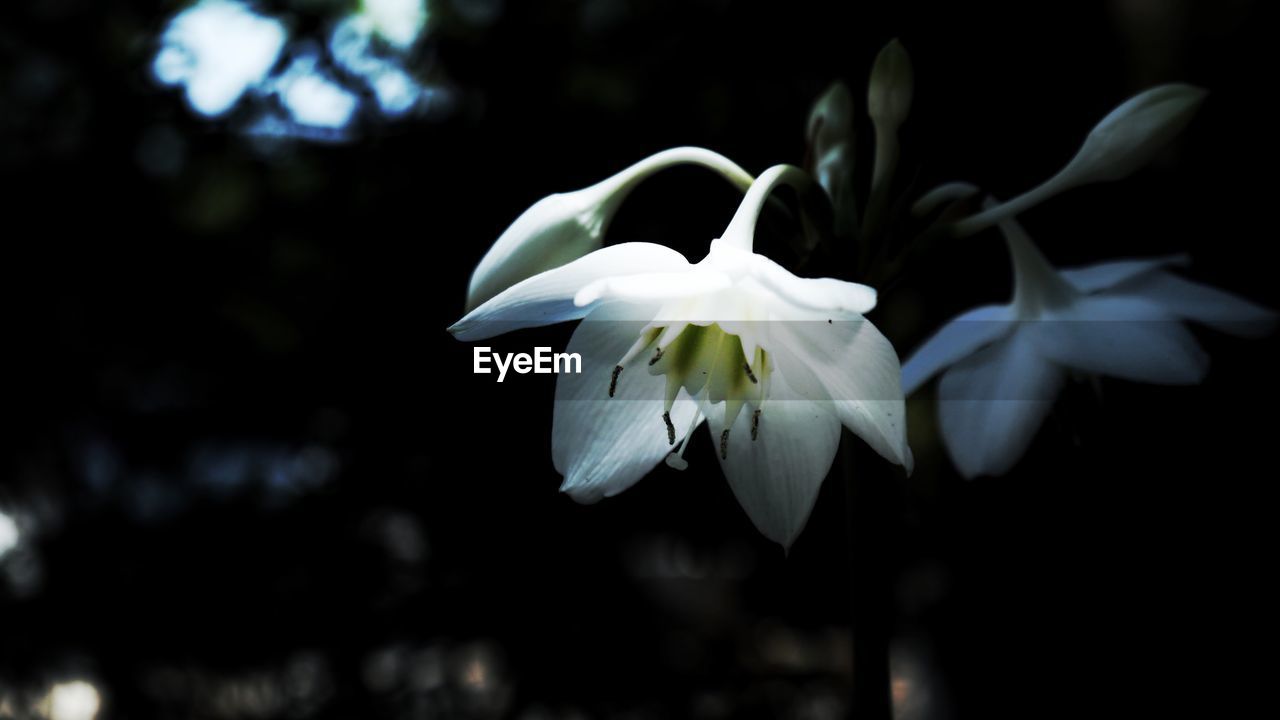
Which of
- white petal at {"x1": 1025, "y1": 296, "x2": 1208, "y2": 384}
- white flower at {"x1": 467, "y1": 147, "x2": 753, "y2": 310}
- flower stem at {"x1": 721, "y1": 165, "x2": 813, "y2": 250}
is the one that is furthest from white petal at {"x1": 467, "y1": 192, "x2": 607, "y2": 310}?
white petal at {"x1": 1025, "y1": 296, "x2": 1208, "y2": 384}

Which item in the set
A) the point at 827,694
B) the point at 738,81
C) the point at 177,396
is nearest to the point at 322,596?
the point at 177,396

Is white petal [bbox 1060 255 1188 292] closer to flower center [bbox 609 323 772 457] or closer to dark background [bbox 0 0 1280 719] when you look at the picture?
flower center [bbox 609 323 772 457]

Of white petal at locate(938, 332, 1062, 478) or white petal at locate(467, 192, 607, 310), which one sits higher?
white petal at locate(467, 192, 607, 310)

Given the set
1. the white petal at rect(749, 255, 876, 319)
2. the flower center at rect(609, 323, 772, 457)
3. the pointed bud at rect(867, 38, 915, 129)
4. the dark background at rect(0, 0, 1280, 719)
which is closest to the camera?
the white petal at rect(749, 255, 876, 319)

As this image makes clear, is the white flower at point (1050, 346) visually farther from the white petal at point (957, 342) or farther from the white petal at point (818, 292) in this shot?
the white petal at point (818, 292)

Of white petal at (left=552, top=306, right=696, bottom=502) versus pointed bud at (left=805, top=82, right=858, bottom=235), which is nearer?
white petal at (left=552, top=306, right=696, bottom=502)

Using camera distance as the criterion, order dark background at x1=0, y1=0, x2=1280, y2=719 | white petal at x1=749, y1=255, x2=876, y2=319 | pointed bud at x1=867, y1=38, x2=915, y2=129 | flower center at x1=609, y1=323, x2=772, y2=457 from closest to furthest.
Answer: white petal at x1=749, y1=255, x2=876, y2=319, flower center at x1=609, y1=323, x2=772, y2=457, pointed bud at x1=867, y1=38, x2=915, y2=129, dark background at x1=0, y1=0, x2=1280, y2=719

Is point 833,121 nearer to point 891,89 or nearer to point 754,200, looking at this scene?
point 891,89

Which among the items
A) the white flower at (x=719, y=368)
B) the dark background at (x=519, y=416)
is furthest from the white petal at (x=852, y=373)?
the dark background at (x=519, y=416)
